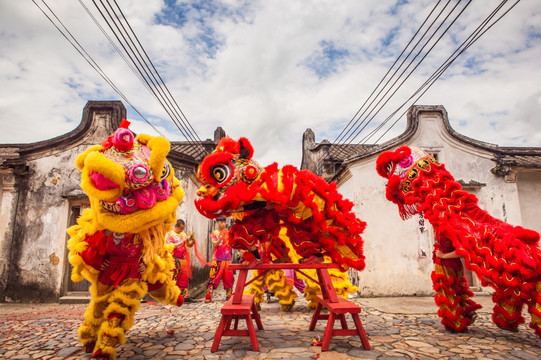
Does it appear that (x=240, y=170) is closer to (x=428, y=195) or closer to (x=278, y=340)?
(x=278, y=340)

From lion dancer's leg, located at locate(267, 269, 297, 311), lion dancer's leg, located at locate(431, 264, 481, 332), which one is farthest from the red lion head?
lion dancer's leg, located at locate(431, 264, 481, 332)

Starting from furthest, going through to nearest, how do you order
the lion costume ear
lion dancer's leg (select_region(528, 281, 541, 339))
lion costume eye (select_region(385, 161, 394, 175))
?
lion costume eye (select_region(385, 161, 394, 175)) < the lion costume ear < lion dancer's leg (select_region(528, 281, 541, 339))

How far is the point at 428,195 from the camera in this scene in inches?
152

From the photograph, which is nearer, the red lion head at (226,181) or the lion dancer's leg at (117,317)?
the lion dancer's leg at (117,317)

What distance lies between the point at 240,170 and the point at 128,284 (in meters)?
1.62

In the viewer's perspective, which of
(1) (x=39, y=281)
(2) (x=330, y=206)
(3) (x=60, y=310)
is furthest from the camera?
(1) (x=39, y=281)

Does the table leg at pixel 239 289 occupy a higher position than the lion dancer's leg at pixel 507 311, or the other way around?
the table leg at pixel 239 289

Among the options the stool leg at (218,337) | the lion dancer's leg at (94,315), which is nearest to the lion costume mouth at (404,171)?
the stool leg at (218,337)

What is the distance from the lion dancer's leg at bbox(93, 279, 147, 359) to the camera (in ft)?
9.33

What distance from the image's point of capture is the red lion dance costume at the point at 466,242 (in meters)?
3.07

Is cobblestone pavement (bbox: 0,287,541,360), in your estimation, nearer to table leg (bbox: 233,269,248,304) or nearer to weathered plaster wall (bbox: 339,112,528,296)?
table leg (bbox: 233,269,248,304)

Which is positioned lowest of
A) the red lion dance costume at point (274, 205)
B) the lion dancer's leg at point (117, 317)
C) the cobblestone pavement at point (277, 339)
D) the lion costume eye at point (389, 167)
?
the cobblestone pavement at point (277, 339)

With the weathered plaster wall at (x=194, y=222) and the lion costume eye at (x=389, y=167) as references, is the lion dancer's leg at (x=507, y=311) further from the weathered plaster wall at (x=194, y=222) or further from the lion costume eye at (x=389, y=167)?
the weathered plaster wall at (x=194, y=222)

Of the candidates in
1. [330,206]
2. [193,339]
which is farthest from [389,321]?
[193,339]
